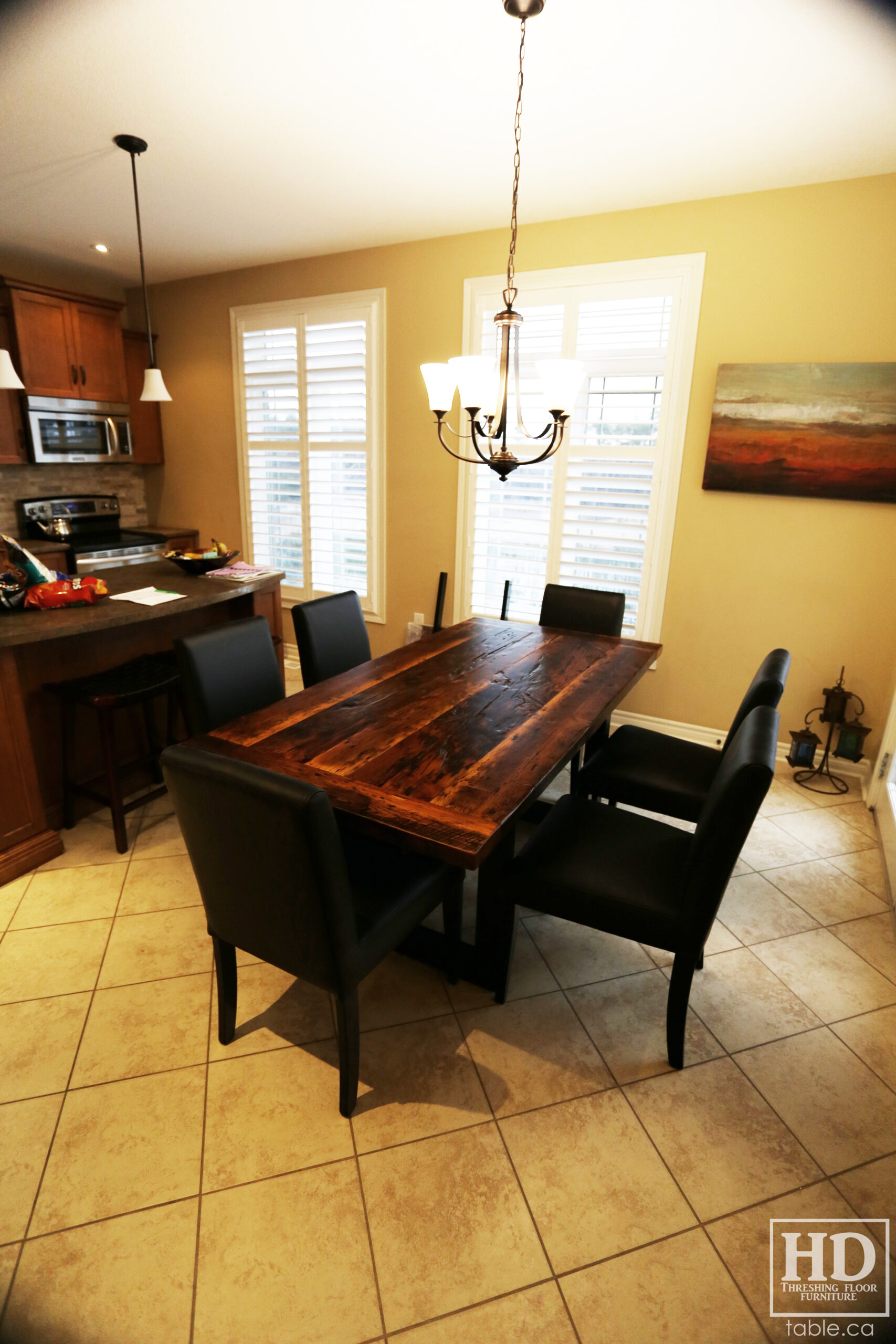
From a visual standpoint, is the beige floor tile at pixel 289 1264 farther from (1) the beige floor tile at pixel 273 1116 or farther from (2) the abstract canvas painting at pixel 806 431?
(2) the abstract canvas painting at pixel 806 431

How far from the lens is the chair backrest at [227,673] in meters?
2.00

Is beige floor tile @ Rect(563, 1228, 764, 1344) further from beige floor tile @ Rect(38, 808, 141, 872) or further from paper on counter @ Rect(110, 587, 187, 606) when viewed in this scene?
paper on counter @ Rect(110, 587, 187, 606)

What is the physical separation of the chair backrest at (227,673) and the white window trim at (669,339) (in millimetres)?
2007

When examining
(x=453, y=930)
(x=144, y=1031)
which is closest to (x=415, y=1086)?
(x=453, y=930)

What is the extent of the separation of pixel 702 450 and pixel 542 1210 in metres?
3.14

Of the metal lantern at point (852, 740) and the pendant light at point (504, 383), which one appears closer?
the pendant light at point (504, 383)

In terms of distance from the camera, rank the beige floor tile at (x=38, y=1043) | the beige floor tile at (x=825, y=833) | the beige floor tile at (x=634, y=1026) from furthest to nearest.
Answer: the beige floor tile at (x=825, y=833)
the beige floor tile at (x=634, y=1026)
the beige floor tile at (x=38, y=1043)

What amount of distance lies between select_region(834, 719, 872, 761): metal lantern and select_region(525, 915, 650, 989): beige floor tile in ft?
5.66

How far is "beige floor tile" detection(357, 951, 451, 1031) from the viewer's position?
1.81 metres

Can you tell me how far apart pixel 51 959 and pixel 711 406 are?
3.55 m

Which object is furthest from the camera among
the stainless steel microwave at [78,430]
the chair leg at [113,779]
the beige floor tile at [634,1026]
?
the stainless steel microwave at [78,430]

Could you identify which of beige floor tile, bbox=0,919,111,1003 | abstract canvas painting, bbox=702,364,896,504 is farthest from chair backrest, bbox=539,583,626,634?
beige floor tile, bbox=0,919,111,1003

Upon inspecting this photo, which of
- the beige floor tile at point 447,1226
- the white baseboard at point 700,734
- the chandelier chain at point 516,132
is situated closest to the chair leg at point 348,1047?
the beige floor tile at point 447,1226

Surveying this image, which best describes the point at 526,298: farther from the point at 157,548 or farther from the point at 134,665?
the point at 157,548
